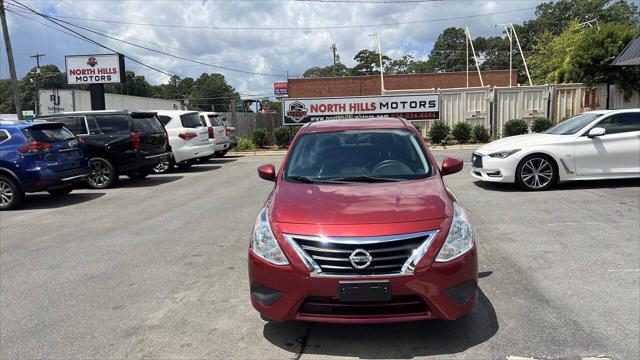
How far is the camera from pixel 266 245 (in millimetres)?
3703

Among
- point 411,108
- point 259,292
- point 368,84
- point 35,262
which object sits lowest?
point 35,262

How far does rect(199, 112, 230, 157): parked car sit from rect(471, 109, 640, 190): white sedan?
34.0ft

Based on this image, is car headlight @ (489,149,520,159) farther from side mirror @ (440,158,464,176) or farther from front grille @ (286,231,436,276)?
front grille @ (286,231,436,276)

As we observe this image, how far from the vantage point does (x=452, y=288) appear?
3.51m

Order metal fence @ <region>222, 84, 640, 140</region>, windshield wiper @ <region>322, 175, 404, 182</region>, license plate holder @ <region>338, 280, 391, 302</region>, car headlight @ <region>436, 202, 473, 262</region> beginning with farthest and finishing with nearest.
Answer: metal fence @ <region>222, 84, 640, 140</region> < windshield wiper @ <region>322, 175, 404, 182</region> < car headlight @ <region>436, 202, 473, 262</region> < license plate holder @ <region>338, 280, 391, 302</region>

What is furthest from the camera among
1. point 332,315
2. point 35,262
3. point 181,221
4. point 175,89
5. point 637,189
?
point 175,89

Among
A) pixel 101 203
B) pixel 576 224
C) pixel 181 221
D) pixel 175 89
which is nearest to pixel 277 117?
pixel 101 203

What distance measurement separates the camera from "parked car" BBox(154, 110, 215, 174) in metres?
15.7

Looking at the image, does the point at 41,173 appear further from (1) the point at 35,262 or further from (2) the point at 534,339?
(2) the point at 534,339

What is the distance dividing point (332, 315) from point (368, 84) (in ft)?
134

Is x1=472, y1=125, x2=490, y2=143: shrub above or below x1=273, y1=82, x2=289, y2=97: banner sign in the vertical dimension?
below

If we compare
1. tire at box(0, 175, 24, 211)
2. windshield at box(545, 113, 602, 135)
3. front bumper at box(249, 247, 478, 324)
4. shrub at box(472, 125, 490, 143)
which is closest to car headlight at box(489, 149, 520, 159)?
windshield at box(545, 113, 602, 135)

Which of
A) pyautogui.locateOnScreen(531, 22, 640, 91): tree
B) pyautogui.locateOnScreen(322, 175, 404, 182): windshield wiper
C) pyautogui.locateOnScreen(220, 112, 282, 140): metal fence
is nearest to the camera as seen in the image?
pyautogui.locateOnScreen(322, 175, 404, 182): windshield wiper

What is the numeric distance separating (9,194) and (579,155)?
36.6 ft
